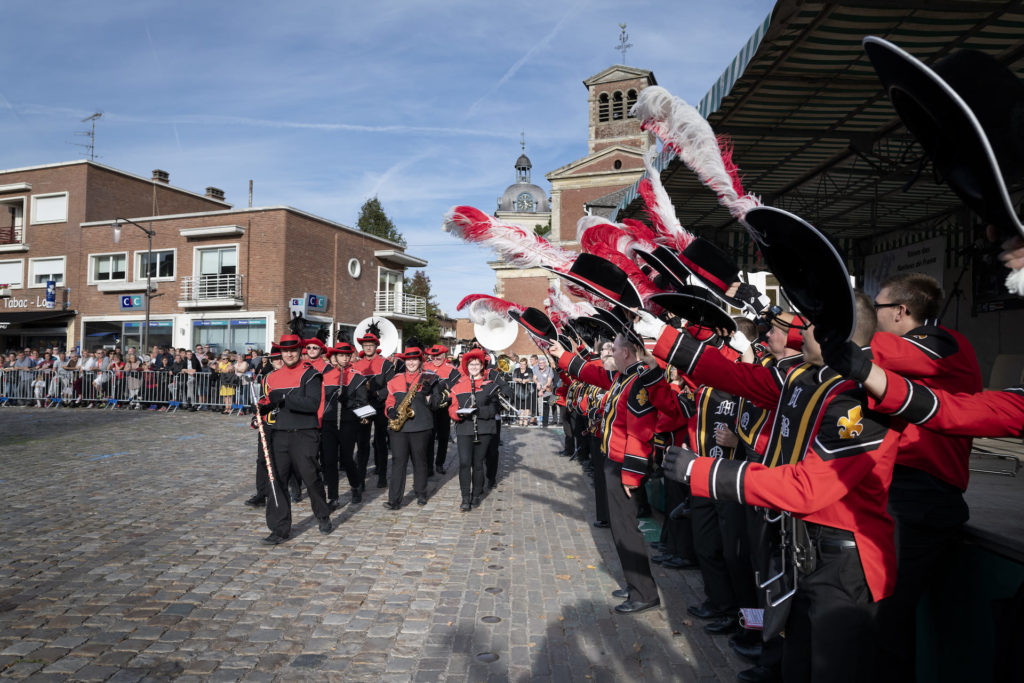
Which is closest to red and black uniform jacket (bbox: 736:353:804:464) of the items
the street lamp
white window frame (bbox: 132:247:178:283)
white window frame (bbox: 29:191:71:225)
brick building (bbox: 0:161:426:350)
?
the street lamp

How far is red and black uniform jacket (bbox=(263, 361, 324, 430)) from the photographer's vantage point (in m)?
7.12

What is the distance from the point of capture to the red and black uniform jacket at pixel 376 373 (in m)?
10.5

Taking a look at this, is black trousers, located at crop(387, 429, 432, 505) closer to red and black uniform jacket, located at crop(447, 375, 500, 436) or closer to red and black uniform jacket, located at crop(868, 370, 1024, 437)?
red and black uniform jacket, located at crop(447, 375, 500, 436)

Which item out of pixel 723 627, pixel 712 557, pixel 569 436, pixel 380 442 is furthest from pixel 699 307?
pixel 569 436

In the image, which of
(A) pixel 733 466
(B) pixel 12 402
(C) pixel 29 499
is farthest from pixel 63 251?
(A) pixel 733 466

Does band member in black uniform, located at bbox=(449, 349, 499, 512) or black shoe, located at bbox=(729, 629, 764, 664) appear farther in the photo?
band member in black uniform, located at bbox=(449, 349, 499, 512)

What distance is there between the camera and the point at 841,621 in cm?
265

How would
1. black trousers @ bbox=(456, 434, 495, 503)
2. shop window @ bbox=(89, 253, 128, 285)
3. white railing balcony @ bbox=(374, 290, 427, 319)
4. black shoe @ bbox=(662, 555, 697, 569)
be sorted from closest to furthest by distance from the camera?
1. black shoe @ bbox=(662, 555, 697, 569)
2. black trousers @ bbox=(456, 434, 495, 503)
3. shop window @ bbox=(89, 253, 128, 285)
4. white railing balcony @ bbox=(374, 290, 427, 319)

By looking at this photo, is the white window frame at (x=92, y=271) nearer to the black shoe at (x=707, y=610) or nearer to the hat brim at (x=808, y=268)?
the black shoe at (x=707, y=610)

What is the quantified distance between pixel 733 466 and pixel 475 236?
2.47 metres

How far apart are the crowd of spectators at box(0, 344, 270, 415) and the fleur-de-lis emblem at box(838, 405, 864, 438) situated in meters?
20.0

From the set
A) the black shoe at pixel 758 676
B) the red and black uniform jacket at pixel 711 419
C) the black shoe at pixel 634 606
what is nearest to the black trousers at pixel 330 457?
the black shoe at pixel 634 606

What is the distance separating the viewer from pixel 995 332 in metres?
11.5

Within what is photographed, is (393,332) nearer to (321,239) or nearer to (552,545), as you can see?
(552,545)
